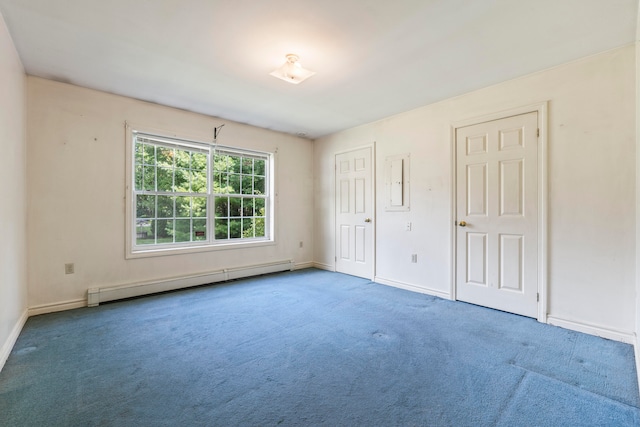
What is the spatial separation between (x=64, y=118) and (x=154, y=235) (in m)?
1.63

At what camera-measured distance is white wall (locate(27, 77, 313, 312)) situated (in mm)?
3062

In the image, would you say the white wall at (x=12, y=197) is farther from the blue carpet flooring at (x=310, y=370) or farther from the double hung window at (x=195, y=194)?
the double hung window at (x=195, y=194)

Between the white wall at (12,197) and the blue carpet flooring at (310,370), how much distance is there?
245 mm

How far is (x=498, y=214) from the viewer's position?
124 inches

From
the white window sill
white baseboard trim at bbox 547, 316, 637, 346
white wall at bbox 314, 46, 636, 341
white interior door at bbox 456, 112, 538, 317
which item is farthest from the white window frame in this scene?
white baseboard trim at bbox 547, 316, 637, 346

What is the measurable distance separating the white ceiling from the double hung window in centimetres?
86

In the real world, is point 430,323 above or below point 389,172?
below

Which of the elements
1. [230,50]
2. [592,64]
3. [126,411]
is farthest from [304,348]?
[592,64]

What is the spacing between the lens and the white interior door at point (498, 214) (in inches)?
116

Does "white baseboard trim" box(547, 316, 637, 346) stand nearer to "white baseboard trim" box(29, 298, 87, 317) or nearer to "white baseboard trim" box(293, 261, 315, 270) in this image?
"white baseboard trim" box(293, 261, 315, 270)

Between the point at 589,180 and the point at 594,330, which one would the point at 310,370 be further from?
the point at 589,180

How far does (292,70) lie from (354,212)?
2.65 m

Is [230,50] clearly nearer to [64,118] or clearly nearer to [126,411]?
[64,118]

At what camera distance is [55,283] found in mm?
3154
